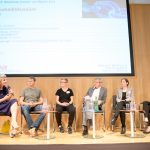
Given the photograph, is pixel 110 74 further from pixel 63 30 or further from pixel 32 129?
pixel 32 129

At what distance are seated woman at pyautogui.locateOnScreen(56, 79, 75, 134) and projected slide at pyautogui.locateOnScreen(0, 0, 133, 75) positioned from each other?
500 mm

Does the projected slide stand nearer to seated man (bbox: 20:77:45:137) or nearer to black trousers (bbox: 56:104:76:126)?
seated man (bbox: 20:77:45:137)

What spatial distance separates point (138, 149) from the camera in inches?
111

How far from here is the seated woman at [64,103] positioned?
182 inches

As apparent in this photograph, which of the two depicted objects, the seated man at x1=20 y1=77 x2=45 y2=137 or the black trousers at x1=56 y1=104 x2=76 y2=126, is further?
the black trousers at x1=56 y1=104 x2=76 y2=126

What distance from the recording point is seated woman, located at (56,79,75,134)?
4613mm

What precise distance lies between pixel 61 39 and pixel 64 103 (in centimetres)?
144

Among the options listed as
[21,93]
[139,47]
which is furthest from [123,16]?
[21,93]

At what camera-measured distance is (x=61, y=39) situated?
540 centimetres

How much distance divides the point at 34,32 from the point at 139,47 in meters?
2.26

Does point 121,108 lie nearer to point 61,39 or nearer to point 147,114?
point 147,114

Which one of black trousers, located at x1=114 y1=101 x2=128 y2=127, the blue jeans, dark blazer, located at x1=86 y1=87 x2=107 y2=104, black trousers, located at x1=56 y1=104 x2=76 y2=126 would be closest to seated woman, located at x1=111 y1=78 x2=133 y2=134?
black trousers, located at x1=114 y1=101 x2=128 y2=127

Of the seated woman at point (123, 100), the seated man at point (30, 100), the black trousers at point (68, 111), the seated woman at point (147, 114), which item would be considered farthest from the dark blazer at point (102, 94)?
the seated man at point (30, 100)

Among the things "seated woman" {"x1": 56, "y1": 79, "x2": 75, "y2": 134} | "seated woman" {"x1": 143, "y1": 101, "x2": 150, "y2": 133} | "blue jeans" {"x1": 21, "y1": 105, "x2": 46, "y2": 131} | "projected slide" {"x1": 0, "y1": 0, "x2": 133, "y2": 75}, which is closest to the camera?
"blue jeans" {"x1": 21, "y1": 105, "x2": 46, "y2": 131}
